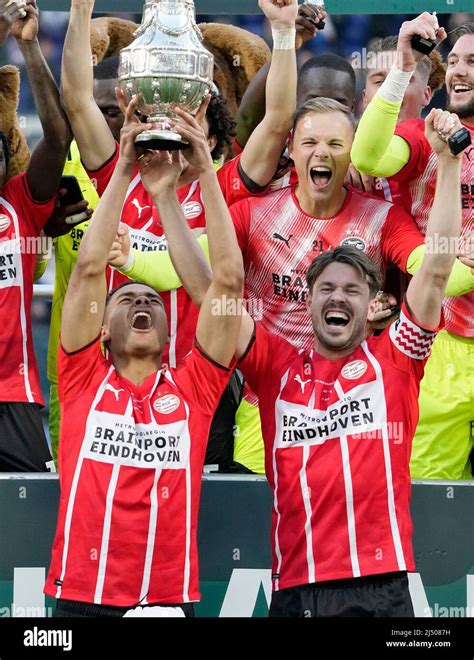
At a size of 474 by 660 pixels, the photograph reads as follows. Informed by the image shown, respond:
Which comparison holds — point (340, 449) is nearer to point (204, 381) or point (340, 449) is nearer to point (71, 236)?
point (204, 381)

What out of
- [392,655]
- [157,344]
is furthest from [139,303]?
[392,655]

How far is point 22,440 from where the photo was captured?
5652mm

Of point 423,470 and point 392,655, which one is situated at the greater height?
point 423,470

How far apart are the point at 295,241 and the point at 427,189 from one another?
1.89 ft

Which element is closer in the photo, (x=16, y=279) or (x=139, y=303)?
(x=139, y=303)

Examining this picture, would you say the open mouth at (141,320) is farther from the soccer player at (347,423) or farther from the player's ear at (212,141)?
the player's ear at (212,141)

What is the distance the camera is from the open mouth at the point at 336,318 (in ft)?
16.4

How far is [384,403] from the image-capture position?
4.95m

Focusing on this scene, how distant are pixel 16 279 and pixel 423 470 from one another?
1742mm

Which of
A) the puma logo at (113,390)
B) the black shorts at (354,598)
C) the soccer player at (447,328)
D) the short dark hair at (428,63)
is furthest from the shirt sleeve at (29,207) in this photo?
the black shorts at (354,598)

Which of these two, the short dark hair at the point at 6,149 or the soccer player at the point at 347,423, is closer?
the soccer player at the point at 347,423

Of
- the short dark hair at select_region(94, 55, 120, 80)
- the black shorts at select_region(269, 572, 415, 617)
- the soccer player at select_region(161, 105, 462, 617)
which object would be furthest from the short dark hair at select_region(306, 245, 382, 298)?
the short dark hair at select_region(94, 55, 120, 80)

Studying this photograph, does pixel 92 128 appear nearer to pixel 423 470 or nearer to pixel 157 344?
pixel 157 344

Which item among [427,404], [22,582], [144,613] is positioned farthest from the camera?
[427,404]
